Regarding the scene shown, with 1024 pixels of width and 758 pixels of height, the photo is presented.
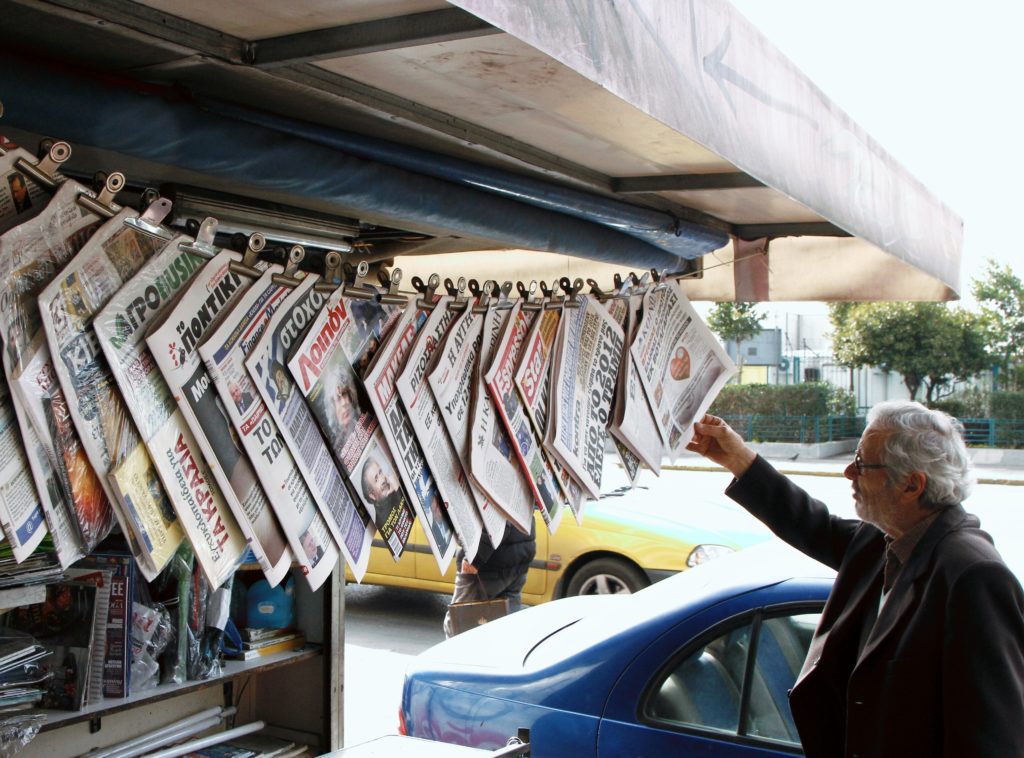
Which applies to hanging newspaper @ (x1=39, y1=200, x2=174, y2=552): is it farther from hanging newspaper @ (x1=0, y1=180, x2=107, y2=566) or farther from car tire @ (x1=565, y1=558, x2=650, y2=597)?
car tire @ (x1=565, y1=558, x2=650, y2=597)

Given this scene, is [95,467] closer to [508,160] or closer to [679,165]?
[508,160]

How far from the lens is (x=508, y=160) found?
183 cm

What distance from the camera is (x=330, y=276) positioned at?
1565 mm

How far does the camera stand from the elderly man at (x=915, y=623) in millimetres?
1581

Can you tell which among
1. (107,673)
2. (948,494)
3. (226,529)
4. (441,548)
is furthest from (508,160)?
(107,673)

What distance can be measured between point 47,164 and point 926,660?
1.58 metres

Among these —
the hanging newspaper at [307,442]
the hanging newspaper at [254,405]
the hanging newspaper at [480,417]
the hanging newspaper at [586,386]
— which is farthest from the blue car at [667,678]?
the hanging newspaper at [254,405]

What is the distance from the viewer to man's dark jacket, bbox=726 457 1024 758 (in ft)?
5.15

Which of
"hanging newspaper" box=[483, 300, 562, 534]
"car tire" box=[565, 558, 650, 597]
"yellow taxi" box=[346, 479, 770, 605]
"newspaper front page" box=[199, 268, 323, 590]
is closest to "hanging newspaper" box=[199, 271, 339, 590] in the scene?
"newspaper front page" box=[199, 268, 323, 590]

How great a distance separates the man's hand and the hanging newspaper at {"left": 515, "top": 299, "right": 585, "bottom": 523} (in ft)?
1.36

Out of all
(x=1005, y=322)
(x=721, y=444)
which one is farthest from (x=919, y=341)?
(x=721, y=444)

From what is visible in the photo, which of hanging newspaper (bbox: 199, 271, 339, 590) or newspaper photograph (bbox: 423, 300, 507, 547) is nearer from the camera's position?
hanging newspaper (bbox: 199, 271, 339, 590)

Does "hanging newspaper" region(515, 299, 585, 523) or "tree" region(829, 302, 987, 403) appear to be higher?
"tree" region(829, 302, 987, 403)

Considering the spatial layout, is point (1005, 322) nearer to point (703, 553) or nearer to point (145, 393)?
point (703, 553)
